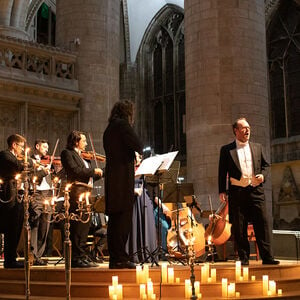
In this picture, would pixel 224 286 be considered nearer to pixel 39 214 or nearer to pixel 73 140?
pixel 73 140

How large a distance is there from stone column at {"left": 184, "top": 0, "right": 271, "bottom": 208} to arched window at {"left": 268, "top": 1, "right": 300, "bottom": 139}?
20.5ft

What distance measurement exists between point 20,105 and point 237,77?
15.9ft

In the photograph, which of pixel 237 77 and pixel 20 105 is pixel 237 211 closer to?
pixel 237 77

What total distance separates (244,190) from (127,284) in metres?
1.93

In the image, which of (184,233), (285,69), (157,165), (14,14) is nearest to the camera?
(157,165)

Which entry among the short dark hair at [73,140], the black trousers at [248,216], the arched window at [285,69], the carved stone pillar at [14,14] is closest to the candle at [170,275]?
the black trousers at [248,216]

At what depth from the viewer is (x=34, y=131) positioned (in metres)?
12.8

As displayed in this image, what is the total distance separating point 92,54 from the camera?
44.4ft

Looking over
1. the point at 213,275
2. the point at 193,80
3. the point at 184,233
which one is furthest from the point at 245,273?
the point at 193,80

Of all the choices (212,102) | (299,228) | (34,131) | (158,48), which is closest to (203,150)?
(212,102)

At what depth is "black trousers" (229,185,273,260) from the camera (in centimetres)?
655

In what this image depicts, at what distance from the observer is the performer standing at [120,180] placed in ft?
19.2

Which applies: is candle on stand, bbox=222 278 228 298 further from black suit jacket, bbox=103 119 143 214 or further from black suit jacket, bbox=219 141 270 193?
black suit jacket, bbox=219 141 270 193

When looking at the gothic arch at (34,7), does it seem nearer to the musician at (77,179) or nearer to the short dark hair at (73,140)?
the short dark hair at (73,140)
